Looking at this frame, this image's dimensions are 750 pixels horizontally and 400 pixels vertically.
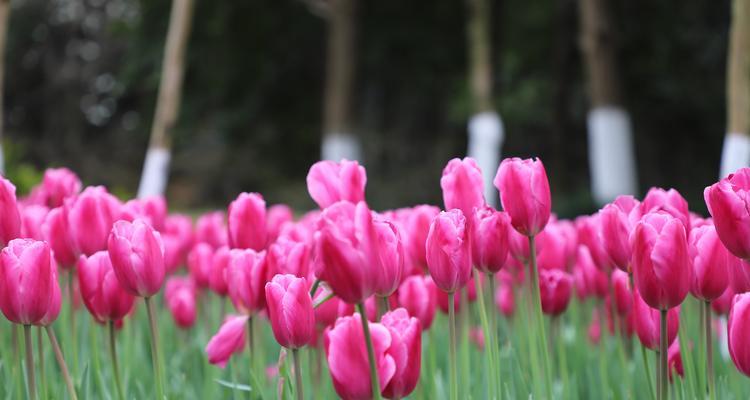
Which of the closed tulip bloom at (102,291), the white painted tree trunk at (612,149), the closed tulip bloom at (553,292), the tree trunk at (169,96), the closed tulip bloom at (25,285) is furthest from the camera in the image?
the white painted tree trunk at (612,149)

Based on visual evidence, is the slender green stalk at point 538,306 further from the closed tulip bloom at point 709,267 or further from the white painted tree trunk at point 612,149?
the white painted tree trunk at point 612,149

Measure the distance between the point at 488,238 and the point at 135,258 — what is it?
22.8 inches

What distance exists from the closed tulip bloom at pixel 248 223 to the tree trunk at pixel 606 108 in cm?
949

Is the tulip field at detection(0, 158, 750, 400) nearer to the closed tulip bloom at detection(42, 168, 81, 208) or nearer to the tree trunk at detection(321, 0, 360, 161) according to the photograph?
the closed tulip bloom at detection(42, 168, 81, 208)

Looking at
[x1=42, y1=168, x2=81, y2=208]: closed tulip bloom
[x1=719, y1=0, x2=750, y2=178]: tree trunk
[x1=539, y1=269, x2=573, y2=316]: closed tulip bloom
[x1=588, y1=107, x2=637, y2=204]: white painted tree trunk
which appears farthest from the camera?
[x1=588, y1=107, x2=637, y2=204]: white painted tree trunk

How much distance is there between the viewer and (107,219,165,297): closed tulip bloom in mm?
1373

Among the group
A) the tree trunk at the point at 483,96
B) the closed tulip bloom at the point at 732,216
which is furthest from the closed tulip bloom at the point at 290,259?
the tree trunk at the point at 483,96

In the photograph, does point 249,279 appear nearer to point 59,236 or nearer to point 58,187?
point 59,236

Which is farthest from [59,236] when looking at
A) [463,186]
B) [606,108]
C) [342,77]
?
[342,77]

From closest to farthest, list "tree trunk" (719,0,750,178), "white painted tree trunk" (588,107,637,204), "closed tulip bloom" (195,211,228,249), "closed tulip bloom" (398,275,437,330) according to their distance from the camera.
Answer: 1. "closed tulip bloom" (398,275,437,330)
2. "closed tulip bloom" (195,211,228,249)
3. "tree trunk" (719,0,750,178)
4. "white painted tree trunk" (588,107,637,204)

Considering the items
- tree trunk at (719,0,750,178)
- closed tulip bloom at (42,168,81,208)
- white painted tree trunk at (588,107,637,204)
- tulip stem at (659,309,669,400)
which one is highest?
white painted tree trunk at (588,107,637,204)

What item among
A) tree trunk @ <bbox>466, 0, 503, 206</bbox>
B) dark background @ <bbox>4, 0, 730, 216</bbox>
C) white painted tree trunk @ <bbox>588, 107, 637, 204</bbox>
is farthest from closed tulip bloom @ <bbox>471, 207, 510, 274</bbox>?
dark background @ <bbox>4, 0, 730, 216</bbox>

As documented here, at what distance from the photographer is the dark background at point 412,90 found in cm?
1448

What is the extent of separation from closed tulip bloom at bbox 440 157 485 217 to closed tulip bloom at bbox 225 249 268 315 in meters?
0.37
